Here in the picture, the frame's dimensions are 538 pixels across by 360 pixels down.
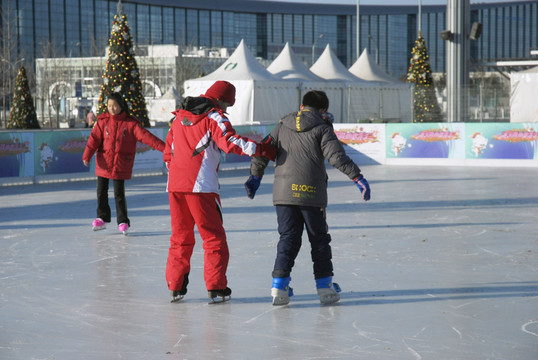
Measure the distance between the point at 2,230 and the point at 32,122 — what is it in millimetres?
30611

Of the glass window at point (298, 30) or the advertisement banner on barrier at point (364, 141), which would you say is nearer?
the advertisement banner on barrier at point (364, 141)

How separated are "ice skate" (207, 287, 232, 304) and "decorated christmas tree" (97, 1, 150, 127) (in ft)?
56.6

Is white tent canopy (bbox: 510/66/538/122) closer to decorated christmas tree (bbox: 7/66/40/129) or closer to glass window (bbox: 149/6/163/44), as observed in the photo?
decorated christmas tree (bbox: 7/66/40/129)

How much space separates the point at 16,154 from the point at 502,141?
10.1 m

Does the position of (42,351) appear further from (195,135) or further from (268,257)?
(268,257)

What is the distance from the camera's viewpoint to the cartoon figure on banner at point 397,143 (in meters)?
18.8

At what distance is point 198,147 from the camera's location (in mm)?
4973

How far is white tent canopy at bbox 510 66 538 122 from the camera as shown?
66.3ft

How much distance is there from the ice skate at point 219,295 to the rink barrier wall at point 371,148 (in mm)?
9967

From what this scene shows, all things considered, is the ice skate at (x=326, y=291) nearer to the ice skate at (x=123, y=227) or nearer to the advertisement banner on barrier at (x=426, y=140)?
the ice skate at (x=123, y=227)

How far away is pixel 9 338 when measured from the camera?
4352 millimetres

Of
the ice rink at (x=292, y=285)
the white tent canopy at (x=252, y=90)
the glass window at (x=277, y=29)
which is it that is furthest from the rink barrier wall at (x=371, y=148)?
the glass window at (x=277, y=29)

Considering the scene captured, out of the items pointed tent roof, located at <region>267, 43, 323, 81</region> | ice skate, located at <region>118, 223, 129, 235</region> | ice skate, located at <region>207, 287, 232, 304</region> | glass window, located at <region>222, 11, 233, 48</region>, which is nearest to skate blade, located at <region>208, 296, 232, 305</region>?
ice skate, located at <region>207, 287, 232, 304</region>

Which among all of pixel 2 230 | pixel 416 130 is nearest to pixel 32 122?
pixel 416 130
